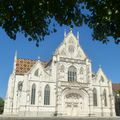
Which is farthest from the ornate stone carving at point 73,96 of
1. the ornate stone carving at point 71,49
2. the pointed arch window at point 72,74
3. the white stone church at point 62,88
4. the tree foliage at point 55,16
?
the tree foliage at point 55,16

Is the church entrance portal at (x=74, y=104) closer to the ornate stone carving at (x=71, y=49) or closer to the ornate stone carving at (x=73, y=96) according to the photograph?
the ornate stone carving at (x=73, y=96)

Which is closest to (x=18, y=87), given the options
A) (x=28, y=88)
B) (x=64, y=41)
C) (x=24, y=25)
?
(x=28, y=88)

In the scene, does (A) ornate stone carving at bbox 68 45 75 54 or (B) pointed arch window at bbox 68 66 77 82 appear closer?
(B) pointed arch window at bbox 68 66 77 82

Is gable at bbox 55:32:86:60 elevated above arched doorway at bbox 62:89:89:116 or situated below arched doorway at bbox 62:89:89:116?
above

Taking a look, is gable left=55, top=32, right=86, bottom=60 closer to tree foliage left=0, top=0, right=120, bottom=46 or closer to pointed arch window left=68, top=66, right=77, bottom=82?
pointed arch window left=68, top=66, right=77, bottom=82

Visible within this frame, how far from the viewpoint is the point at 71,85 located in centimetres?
4953

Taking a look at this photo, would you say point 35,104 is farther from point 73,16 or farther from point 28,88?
point 73,16

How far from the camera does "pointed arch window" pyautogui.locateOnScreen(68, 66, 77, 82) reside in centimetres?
5091

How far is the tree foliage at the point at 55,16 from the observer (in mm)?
9117

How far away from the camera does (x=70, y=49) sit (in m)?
53.9

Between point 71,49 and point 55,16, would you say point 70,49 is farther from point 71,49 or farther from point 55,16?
point 55,16

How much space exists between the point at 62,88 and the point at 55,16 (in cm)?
3961

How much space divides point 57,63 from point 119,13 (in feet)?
139

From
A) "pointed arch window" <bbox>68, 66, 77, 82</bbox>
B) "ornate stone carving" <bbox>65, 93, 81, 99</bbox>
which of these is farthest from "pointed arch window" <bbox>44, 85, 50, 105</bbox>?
"pointed arch window" <bbox>68, 66, 77, 82</bbox>
